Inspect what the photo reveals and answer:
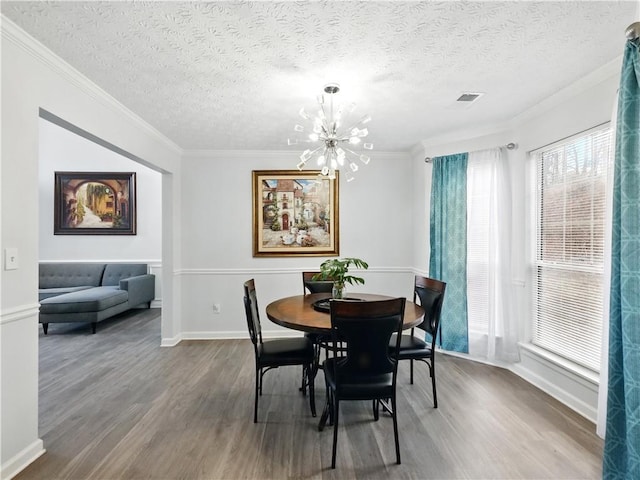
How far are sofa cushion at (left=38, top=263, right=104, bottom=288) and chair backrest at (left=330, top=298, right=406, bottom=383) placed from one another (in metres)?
5.58

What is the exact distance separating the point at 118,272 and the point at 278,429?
4.88 m

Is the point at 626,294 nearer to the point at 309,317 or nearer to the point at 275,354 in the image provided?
the point at 309,317

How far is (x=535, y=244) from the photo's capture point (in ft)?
10.2

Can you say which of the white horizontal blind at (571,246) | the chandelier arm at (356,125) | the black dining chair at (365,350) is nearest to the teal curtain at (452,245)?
the white horizontal blind at (571,246)

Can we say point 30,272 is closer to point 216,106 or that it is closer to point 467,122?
point 216,106

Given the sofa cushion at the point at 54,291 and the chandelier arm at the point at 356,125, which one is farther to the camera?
the sofa cushion at the point at 54,291

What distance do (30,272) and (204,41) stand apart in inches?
69.0

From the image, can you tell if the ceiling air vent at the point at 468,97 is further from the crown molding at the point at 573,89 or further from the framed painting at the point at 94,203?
the framed painting at the point at 94,203

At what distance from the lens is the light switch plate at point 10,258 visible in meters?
1.81

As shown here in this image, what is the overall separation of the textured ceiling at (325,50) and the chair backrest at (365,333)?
1.54 m

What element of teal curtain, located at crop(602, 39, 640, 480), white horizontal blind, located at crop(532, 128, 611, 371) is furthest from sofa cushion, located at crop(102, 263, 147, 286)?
teal curtain, located at crop(602, 39, 640, 480)

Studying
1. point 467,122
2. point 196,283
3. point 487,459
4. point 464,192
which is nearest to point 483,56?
point 467,122

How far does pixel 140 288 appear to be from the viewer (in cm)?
561

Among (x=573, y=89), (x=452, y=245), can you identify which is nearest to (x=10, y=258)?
(x=452, y=245)
